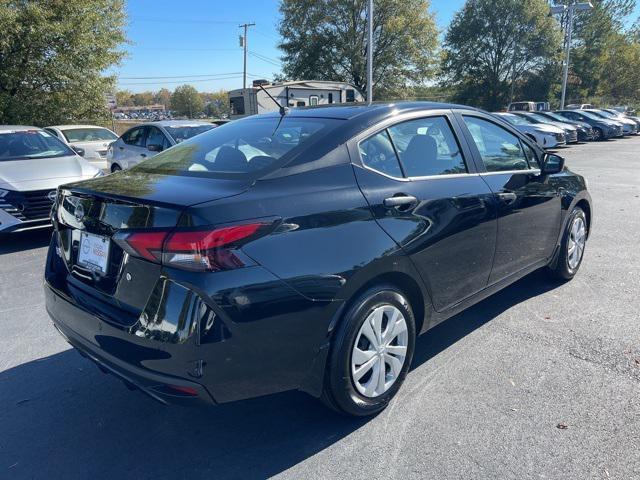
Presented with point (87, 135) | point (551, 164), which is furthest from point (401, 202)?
point (87, 135)

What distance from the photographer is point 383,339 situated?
277 cm

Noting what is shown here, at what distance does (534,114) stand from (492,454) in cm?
2205

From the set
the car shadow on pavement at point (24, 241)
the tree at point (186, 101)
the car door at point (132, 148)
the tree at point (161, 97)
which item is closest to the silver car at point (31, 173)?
the car shadow on pavement at point (24, 241)

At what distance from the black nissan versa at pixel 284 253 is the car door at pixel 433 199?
0.5 inches

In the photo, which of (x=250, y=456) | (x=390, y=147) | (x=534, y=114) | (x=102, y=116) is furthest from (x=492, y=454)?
(x=102, y=116)

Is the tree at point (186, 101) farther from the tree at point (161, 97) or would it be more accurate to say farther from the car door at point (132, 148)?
the car door at point (132, 148)

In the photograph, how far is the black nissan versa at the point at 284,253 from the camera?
7.09 ft

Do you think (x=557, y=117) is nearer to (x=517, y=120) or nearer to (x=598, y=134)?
(x=598, y=134)

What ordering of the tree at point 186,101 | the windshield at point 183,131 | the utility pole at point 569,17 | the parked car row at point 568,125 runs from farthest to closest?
the tree at point 186,101 → the utility pole at point 569,17 → the parked car row at point 568,125 → the windshield at point 183,131

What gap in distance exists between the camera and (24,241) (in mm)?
6914

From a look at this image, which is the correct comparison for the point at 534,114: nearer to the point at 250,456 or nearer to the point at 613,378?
the point at 613,378

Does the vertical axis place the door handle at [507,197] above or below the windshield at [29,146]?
below

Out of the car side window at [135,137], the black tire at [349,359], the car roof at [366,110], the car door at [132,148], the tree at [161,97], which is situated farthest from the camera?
the tree at [161,97]

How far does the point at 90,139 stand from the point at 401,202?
41.9 ft
